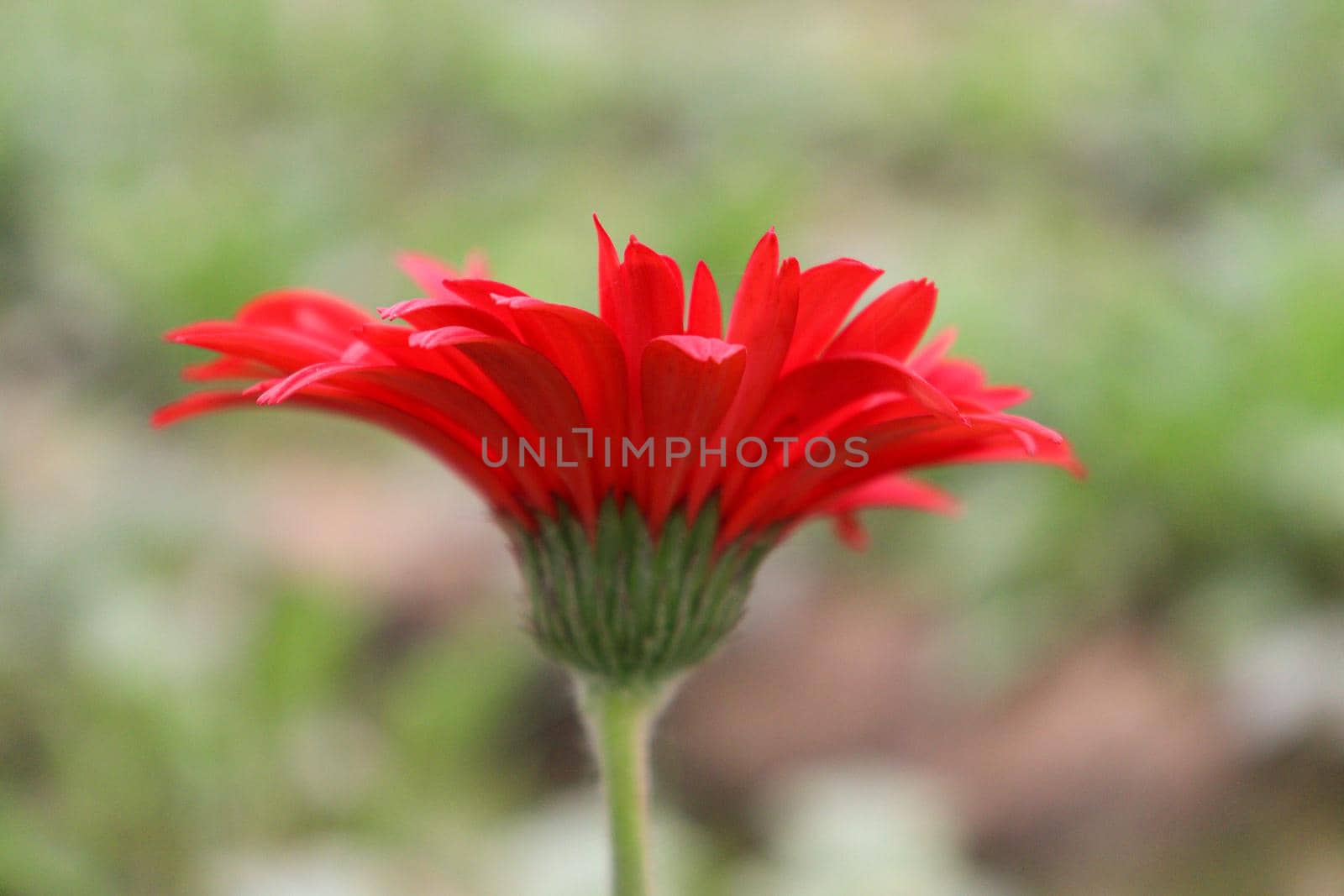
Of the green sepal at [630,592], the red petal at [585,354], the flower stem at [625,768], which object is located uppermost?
the red petal at [585,354]

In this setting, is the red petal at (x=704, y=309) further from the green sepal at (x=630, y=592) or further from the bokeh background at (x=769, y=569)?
the bokeh background at (x=769, y=569)

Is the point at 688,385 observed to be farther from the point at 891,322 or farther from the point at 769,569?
the point at 769,569

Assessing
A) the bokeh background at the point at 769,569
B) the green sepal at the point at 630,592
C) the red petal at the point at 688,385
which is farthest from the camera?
the bokeh background at the point at 769,569

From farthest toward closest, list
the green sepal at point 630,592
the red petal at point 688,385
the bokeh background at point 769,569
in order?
the bokeh background at point 769,569, the green sepal at point 630,592, the red petal at point 688,385

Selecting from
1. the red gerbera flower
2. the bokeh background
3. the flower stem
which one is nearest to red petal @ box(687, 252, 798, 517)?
the red gerbera flower

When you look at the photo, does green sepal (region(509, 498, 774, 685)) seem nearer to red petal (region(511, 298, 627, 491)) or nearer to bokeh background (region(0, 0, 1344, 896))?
red petal (region(511, 298, 627, 491))

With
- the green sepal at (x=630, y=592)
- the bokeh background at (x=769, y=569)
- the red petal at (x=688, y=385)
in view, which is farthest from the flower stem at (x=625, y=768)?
the bokeh background at (x=769, y=569)

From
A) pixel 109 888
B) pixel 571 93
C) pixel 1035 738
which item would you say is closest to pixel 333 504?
pixel 109 888

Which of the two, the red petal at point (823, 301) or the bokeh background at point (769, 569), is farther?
the bokeh background at point (769, 569)
